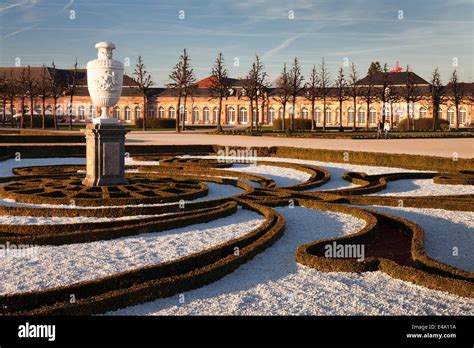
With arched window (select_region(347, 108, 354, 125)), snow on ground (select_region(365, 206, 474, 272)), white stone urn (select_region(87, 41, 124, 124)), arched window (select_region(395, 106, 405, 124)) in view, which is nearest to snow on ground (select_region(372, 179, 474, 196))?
snow on ground (select_region(365, 206, 474, 272))

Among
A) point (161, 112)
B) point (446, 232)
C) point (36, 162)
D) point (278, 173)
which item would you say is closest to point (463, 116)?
point (161, 112)

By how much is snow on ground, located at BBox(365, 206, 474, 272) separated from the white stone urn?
6424 mm

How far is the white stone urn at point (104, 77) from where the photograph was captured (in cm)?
1302

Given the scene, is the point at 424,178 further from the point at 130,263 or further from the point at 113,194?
the point at 130,263

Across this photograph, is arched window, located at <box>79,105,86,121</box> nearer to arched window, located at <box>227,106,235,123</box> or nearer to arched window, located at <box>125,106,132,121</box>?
arched window, located at <box>125,106,132,121</box>

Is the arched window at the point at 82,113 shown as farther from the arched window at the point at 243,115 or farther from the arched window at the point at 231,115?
the arched window at the point at 243,115

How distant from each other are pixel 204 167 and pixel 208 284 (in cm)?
1184

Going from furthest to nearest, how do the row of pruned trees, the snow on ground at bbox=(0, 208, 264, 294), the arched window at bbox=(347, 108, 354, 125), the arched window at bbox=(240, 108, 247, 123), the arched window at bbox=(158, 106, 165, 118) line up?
1. the arched window at bbox=(158, 106, 165, 118)
2. the arched window at bbox=(240, 108, 247, 123)
3. the arched window at bbox=(347, 108, 354, 125)
4. the row of pruned trees
5. the snow on ground at bbox=(0, 208, 264, 294)

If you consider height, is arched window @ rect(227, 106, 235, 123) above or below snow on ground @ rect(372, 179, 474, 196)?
above

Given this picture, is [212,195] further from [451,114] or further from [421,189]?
[451,114]

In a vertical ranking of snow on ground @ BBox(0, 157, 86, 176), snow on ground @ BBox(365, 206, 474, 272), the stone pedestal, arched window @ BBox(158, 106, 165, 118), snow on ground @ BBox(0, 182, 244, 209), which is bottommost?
snow on ground @ BBox(365, 206, 474, 272)

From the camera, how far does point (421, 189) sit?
1462 cm

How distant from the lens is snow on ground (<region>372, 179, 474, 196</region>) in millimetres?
13903

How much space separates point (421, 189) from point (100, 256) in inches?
374
